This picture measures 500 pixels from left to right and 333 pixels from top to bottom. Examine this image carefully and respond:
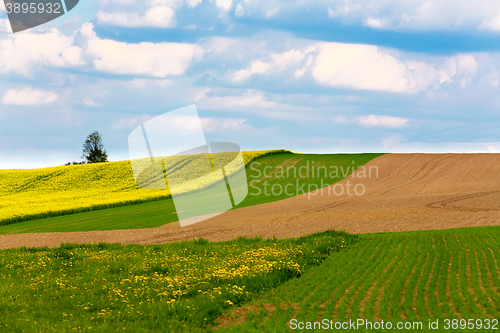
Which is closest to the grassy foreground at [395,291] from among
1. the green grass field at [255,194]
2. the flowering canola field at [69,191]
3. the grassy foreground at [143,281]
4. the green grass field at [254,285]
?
the green grass field at [254,285]

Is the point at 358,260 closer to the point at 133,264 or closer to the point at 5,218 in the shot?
the point at 133,264

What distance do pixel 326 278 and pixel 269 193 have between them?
118 feet

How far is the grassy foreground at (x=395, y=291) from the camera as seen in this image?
9.86 metres

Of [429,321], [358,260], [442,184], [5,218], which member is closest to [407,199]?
[442,184]

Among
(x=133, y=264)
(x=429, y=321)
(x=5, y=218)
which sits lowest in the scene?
→ (x=429, y=321)

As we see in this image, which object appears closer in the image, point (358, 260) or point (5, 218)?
point (358, 260)

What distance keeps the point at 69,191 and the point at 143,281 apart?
53.5m

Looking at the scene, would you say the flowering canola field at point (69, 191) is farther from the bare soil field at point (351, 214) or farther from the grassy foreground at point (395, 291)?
the grassy foreground at point (395, 291)

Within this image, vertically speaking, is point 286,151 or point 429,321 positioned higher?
point 286,151

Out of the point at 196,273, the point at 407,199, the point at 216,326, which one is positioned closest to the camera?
the point at 216,326

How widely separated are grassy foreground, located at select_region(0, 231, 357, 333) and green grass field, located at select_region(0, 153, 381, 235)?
13449mm

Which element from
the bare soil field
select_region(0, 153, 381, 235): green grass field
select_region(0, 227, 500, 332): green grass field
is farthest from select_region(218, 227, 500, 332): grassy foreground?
select_region(0, 153, 381, 235): green grass field

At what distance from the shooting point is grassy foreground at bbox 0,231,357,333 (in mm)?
10812

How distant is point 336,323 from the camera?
955 cm
